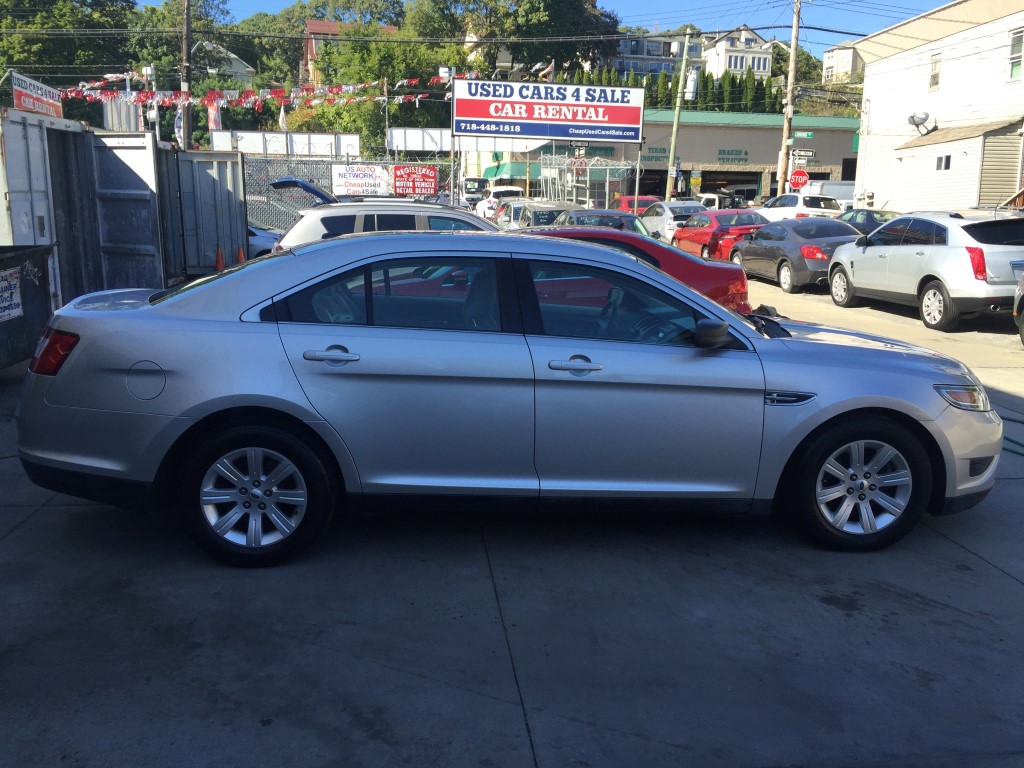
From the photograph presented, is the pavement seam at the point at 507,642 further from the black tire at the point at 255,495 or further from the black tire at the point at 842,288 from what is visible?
the black tire at the point at 842,288

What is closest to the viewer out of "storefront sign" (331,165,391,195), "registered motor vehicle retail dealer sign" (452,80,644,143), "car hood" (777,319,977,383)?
"car hood" (777,319,977,383)

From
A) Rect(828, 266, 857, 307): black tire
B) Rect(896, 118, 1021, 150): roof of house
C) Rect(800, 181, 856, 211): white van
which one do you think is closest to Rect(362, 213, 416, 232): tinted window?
Rect(828, 266, 857, 307): black tire

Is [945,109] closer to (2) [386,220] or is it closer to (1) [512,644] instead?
(2) [386,220]

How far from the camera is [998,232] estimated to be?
12.8m

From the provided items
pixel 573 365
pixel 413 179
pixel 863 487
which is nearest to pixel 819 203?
pixel 413 179

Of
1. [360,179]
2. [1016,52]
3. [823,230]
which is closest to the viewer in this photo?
[823,230]

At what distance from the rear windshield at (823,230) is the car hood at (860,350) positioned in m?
13.8

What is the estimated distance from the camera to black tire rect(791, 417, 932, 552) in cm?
489

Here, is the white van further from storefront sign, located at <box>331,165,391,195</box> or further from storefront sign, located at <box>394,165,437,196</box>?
storefront sign, located at <box>331,165,391,195</box>

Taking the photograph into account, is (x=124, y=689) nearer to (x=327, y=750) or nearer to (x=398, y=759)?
(x=327, y=750)

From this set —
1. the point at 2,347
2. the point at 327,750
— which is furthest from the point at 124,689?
the point at 2,347

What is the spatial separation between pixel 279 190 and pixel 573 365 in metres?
21.8

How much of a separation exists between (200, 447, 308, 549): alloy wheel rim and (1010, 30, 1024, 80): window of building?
30.3 metres

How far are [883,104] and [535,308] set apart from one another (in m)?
36.0
